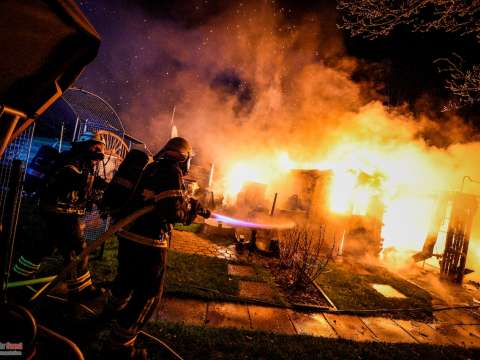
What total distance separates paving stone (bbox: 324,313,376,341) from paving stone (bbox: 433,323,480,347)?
7.12ft

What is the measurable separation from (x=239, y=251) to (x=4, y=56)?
915 cm

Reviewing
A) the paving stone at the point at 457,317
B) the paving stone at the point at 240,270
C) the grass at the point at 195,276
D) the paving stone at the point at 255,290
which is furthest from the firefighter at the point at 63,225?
the paving stone at the point at 457,317

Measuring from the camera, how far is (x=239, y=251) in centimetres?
1011

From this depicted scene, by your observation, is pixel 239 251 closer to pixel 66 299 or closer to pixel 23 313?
pixel 66 299

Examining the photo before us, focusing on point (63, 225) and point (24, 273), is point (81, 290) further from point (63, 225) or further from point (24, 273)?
point (63, 225)

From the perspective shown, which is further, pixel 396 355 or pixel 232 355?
pixel 396 355

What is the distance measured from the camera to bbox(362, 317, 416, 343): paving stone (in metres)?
5.40

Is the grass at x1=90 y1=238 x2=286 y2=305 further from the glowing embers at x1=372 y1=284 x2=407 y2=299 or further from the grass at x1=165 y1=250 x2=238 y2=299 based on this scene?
the glowing embers at x1=372 y1=284 x2=407 y2=299

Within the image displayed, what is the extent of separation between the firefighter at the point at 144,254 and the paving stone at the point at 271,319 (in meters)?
2.50

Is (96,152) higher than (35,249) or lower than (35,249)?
higher

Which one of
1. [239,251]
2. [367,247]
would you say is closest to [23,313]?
[239,251]

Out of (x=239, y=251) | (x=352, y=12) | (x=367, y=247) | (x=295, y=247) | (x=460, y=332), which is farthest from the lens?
(x=367, y=247)

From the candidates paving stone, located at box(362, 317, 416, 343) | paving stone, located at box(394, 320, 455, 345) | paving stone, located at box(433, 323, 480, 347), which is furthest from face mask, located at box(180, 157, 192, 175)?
paving stone, located at box(433, 323, 480, 347)

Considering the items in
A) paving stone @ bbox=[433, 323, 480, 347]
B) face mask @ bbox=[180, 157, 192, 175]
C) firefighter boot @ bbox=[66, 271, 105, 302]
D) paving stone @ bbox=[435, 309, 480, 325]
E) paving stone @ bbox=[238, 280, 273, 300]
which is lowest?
paving stone @ bbox=[433, 323, 480, 347]
